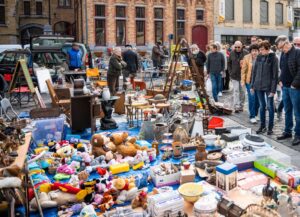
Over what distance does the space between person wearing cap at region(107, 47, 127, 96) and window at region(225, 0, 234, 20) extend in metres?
20.0

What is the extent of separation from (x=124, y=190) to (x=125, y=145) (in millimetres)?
1704

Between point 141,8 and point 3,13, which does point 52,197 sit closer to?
point 141,8

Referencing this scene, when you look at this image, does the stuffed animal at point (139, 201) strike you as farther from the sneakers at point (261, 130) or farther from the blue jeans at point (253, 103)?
the blue jeans at point (253, 103)

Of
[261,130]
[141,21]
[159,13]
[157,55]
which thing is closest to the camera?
[261,130]

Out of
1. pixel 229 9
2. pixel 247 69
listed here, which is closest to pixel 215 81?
pixel 247 69

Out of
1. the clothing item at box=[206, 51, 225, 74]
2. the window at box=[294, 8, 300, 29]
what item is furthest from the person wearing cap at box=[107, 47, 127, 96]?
the window at box=[294, 8, 300, 29]

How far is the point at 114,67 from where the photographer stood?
10.7 m

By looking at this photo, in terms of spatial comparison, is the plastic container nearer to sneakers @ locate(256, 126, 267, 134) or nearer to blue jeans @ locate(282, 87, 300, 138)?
sneakers @ locate(256, 126, 267, 134)

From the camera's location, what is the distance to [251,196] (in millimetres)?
4508

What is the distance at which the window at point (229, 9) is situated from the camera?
1134 inches

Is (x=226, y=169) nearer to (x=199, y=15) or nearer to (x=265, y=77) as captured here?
(x=265, y=77)

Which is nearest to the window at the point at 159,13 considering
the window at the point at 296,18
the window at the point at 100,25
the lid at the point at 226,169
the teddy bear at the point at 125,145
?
the window at the point at 100,25

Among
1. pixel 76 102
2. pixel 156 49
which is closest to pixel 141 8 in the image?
pixel 156 49

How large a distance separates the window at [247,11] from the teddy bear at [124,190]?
2720cm
